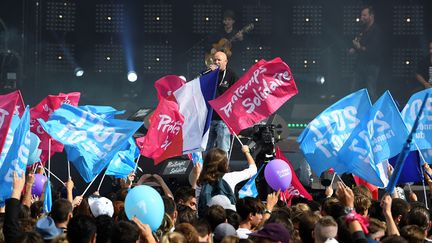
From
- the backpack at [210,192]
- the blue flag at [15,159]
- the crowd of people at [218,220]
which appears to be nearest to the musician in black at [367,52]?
the crowd of people at [218,220]

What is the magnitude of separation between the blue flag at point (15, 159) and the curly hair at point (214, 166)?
159cm

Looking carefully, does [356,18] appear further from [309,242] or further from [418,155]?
[309,242]

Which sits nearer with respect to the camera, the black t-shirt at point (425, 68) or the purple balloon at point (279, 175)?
the purple balloon at point (279, 175)

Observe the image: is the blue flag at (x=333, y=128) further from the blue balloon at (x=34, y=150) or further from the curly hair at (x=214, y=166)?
the blue balloon at (x=34, y=150)

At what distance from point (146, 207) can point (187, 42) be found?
1329 cm

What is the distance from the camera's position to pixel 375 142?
11.5 meters

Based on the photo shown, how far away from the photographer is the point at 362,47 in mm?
20484

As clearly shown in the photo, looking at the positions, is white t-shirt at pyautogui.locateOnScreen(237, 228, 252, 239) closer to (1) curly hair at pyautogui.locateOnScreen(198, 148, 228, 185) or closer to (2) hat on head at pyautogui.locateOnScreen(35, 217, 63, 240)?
(1) curly hair at pyautogui.locateOnScreen(198, 148, 228, 185)

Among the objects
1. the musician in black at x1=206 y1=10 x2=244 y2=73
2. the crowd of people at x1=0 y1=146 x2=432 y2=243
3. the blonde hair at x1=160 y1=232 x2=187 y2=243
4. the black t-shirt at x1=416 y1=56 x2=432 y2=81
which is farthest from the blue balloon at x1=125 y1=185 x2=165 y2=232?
the black t-shirt at x1=416 y1=56 x2=432 y2=81

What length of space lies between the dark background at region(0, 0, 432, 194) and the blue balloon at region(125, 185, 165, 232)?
40.5ft

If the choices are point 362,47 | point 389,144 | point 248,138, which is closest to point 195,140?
point 389,144

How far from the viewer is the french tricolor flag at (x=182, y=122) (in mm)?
11938

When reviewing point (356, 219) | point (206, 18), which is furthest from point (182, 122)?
point (206, 18)

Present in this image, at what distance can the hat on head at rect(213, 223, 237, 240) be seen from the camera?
7745 mm
